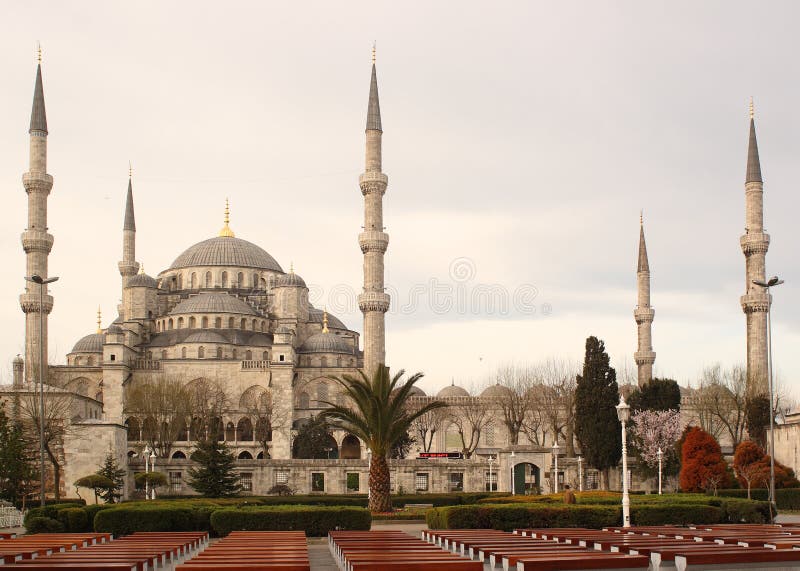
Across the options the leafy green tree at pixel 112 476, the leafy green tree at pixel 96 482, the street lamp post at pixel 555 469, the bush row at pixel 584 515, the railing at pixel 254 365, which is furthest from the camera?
the railing at pixel 254 365

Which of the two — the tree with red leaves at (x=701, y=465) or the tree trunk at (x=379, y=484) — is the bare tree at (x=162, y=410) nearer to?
the tree trunk at (x=379, y=484)

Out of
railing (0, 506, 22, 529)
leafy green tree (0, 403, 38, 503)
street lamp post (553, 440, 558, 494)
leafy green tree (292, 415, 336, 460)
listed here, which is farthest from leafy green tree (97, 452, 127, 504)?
leafy green tree (292, 415, 336, 460)

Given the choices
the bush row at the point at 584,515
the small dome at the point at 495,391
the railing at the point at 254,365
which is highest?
the railing at the point at 254,365

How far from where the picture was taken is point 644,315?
184 ft

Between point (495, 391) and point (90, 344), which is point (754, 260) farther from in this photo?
point (90, 344)

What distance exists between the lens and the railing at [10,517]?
27906 millimetres

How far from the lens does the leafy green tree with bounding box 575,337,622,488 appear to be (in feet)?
137

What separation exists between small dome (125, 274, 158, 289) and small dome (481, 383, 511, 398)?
24608 millimetres

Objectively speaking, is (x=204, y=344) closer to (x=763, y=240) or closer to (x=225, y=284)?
(x=225, y=284)

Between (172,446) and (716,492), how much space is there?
3069 cm

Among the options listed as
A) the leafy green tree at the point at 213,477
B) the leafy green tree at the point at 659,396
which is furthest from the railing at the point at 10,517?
the leafy green tree at the point at 659,396

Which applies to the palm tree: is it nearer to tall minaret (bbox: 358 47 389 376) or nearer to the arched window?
tall minaret (bbox: 358 47 389 376)

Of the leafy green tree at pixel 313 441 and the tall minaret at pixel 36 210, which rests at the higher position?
the tall minaret at pixel 36 210

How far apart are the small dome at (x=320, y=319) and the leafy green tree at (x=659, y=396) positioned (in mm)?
32948
